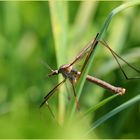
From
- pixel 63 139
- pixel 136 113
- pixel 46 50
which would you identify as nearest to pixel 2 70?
pixel 46 50

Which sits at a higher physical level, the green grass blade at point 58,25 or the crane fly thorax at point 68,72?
the green grass blade at point 58,25

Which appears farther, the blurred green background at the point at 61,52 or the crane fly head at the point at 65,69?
the blurred green background at the point at 61,52

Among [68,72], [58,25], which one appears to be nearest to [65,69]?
[68,72]

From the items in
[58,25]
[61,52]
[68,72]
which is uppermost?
[58,25]

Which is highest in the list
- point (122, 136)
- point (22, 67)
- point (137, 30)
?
point (22, 67)

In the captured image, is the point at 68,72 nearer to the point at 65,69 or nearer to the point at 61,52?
the point at 65,69

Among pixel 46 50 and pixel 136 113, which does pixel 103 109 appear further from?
pixel 46 50
